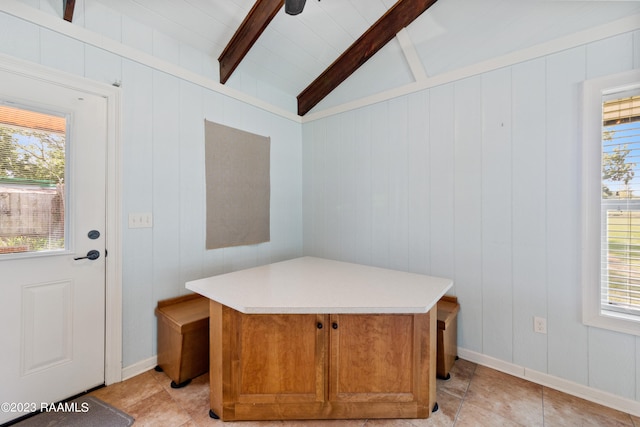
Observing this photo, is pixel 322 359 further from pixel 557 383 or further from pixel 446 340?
pixel 557 383

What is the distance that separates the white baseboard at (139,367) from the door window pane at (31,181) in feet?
3.18

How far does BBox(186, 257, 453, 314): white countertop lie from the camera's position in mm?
1331

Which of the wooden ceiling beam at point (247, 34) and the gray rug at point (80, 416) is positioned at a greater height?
the wooden ceiling beam at point (247, 34)

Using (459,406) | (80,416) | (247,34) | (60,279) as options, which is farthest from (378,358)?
(247,34)

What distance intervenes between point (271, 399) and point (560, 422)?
164cm

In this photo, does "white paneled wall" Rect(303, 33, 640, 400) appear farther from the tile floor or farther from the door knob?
the door knob

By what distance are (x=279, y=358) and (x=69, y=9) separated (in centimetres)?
242

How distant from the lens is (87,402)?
5.65 feet

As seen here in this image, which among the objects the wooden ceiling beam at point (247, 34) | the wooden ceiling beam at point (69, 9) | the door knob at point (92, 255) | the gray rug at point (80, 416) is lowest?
the gray rug at point (80, 416)

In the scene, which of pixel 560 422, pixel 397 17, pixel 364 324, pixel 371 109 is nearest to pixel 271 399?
pixel 364 324

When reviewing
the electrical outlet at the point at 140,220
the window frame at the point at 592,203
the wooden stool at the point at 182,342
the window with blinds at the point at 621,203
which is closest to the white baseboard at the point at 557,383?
the window frame at the point at 592,203

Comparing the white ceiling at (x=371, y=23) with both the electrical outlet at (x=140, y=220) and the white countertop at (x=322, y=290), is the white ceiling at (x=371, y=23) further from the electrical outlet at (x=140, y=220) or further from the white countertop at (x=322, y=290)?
the white countertop at (x=322, y=290)

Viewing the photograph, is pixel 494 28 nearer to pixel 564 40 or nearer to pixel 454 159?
pixel 564 40

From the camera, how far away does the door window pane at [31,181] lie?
1.56m
